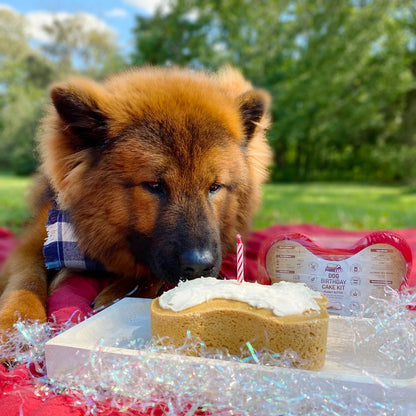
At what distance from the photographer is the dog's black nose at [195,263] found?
82.7 inches

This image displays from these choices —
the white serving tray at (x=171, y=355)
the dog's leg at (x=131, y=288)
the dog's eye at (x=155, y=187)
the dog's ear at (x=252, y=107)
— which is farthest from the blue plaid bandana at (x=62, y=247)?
the dog's ear at (x=252, y=107)

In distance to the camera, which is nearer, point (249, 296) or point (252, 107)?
point (249, 296)

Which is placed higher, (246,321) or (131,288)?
(246,321)

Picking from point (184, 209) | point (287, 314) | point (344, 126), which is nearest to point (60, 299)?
point (184, 209)

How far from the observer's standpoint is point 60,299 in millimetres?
2279

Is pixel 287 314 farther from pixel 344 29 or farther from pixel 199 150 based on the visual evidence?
pixel 344 29

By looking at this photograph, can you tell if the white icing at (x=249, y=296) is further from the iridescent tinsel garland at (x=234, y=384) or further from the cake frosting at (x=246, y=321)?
the iridescent tinsel garland at (x=234, y=384)

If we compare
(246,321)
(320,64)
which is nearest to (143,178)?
(246,321)

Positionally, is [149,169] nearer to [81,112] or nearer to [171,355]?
[81,112]

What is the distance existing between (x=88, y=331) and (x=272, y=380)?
31.5 inches

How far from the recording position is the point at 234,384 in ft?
4.61

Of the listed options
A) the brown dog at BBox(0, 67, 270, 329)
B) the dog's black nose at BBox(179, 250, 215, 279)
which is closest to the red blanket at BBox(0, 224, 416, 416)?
the brown dog at BBox(0, 67, 270, 329)

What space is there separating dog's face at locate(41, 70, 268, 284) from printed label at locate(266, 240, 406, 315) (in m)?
0.43

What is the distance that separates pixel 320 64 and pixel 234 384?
2084cm
